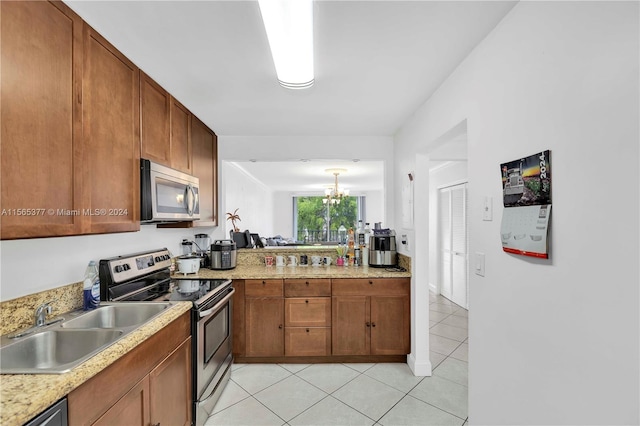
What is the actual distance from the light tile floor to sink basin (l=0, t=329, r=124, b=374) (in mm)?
1073

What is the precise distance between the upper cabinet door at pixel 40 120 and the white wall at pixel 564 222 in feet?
6.33

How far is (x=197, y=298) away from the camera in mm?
1931

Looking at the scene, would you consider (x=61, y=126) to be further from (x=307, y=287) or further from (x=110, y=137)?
(x=307, y=287)

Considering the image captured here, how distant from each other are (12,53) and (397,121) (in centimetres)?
255

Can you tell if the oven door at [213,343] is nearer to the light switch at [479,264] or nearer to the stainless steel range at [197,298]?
the stainless steel range at [197,298]

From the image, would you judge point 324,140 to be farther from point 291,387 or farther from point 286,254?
point 291,387

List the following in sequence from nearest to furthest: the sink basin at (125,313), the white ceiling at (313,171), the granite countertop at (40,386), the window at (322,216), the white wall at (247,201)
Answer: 1. the granite countertop at (40,386)
2. the sink basin at (125,313)
3. the white wall at (247,201)
4. the white ceiling at (313,171)
5. the window at (322,216)

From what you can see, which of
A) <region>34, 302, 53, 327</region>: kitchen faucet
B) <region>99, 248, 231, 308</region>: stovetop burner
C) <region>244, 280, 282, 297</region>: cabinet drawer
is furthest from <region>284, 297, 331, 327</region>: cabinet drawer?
<region>34, 302, 53, 327</region>: kitchen faucet

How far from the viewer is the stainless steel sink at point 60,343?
1129 millimetres

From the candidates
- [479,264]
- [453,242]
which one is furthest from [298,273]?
[453,242]

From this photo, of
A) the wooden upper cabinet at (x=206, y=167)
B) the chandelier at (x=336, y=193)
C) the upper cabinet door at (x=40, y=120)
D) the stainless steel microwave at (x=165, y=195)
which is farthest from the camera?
the chandelier at (x=336, y=193)

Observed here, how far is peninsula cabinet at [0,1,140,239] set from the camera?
3.39 ft

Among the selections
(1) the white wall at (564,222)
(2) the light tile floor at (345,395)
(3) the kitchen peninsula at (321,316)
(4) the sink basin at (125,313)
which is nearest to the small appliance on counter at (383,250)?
(3) the kitchen peninsula at (321,316)

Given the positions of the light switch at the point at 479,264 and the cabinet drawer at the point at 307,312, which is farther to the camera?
the cabinet drawer at the point at 307,312
